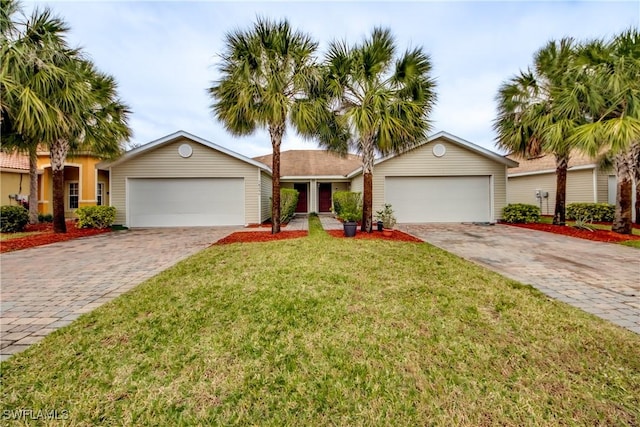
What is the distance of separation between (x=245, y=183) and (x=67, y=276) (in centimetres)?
831

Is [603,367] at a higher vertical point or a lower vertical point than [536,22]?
lower

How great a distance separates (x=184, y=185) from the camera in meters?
12.9

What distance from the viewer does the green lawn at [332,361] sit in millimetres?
1880

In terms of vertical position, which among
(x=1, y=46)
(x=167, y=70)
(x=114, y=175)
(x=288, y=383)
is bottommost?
(x=288, y=383)

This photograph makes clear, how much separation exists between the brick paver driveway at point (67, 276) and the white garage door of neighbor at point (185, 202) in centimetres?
371

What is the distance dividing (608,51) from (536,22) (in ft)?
8.15

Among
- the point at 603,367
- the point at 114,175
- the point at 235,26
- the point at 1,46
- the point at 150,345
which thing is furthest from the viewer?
the point at 114,175

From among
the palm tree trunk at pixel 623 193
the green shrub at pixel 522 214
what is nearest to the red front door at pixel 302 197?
the green shrub at pixel 522 214

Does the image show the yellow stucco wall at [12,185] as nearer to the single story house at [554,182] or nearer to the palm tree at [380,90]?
the palm tree at [380,90]

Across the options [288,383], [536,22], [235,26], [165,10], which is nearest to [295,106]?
[235,26]

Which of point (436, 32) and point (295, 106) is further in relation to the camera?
point (436, 32)

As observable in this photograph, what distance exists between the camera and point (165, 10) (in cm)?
925

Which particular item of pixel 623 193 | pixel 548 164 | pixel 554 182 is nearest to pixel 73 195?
pixel 623 193

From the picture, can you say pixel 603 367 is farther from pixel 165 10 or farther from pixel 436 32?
pixel 165 10
